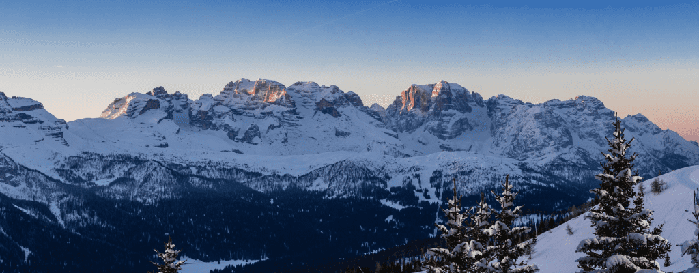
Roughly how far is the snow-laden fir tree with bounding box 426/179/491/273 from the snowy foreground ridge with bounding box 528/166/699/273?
24.7m

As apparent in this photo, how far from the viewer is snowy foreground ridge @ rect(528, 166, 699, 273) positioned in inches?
2357

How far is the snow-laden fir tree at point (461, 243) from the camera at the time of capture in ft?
102

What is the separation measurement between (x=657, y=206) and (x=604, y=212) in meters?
53.3

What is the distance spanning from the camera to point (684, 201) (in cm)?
7019

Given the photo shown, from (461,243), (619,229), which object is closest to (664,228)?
(619,229)

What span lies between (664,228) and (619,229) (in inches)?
1666

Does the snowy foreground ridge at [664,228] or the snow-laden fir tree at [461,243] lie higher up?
the snow-laden fir tree at [461,243]

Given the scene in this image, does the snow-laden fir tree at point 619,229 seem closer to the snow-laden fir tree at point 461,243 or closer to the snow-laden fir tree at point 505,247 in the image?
the snow-laden fir tree at point 505,247

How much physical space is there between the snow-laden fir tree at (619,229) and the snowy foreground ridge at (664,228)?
2578 centimetres

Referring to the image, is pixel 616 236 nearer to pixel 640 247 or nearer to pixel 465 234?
pixel 640 247

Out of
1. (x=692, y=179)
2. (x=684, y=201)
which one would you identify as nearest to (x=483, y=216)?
(x=684, y=201)

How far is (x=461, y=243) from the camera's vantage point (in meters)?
30.9

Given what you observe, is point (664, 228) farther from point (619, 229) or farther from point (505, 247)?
point (619, 229)

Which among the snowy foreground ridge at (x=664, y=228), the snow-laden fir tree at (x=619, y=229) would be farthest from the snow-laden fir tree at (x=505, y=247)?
the snowy foreground ridge at (x=664, y=228)
